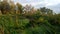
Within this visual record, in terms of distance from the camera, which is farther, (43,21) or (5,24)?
(43,21)

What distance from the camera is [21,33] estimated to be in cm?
1300

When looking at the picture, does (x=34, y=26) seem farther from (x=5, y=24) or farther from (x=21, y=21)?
(x=5, y=24)

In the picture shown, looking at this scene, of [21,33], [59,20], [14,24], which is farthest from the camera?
[59,20]

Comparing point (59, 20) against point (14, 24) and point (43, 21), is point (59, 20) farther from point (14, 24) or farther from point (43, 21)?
point (14, 24)

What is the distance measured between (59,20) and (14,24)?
436 centimetres

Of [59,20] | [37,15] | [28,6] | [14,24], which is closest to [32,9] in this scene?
[28,6]

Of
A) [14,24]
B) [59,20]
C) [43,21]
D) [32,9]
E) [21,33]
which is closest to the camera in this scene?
[21,33]

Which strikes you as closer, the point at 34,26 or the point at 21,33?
the point at 21,33

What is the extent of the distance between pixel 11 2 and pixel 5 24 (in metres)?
5.71

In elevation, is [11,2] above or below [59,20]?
above

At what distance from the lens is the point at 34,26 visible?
14422 millimetres

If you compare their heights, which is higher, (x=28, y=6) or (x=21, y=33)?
(x=28, y=6)

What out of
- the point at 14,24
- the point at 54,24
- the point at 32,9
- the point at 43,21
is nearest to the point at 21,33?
the point at 14,24

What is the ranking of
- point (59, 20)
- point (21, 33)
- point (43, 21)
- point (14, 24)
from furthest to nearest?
1. point (59, 20)
2. point (43, 21)
3. point (14, 24)
4. point (21, 33)
